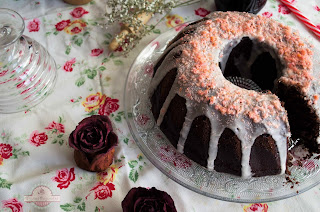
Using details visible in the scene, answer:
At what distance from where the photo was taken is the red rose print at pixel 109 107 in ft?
5.63

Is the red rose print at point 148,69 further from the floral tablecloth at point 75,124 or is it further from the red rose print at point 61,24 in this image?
the red rose print at point 61,24

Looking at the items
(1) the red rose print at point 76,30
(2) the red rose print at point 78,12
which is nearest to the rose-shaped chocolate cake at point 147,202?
(1) the red rose print at point 76,30

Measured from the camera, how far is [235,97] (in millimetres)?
1380

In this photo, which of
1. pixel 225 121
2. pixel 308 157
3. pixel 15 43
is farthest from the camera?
pixel 15 43

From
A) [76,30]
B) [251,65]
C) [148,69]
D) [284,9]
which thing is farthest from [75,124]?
[284,9]

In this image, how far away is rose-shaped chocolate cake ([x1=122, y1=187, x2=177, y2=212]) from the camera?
1.27 metres

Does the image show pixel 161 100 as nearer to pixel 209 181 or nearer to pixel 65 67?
pixel 209 181

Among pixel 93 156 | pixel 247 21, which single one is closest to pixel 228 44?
pixel 247 21

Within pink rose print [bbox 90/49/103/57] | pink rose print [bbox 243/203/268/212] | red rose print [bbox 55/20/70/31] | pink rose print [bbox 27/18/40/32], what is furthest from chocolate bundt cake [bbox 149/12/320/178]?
pink rose print [bbox 27/18/40/32]

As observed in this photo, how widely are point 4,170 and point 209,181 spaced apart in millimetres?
833

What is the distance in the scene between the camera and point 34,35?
196 cm

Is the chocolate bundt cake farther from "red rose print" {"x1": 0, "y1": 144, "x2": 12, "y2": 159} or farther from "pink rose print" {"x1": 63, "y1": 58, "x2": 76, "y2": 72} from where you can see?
"red rose print" {"x1": 0, "y1": 144, "x2": 12, "y2": 159}

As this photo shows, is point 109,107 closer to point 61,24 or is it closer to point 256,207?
point 61,24

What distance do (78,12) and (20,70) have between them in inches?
21.1
